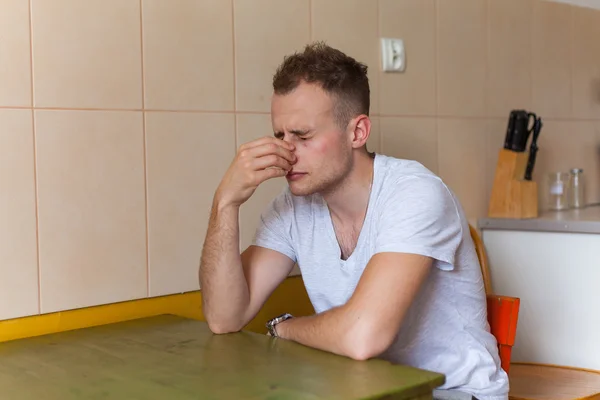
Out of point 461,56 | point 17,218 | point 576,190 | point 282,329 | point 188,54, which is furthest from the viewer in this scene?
point 576,190

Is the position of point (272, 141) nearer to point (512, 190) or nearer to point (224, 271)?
point (224, 271)

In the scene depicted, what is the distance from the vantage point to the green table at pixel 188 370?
1.16m

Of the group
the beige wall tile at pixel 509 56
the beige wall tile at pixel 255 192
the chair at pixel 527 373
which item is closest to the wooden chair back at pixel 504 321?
the chair at pixel 527 373

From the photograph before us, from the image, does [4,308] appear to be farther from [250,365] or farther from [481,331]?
[481,331]

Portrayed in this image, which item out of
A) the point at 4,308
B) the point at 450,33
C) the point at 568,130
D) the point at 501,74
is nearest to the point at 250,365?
the point at 4,308

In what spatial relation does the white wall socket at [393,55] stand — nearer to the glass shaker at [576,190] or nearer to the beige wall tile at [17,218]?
the glass shaker at [576,190]

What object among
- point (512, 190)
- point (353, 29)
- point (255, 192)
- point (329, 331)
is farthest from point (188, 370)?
point (512, 190)

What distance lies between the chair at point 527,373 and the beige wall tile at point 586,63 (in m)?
1.05

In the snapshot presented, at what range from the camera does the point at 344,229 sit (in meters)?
1.70

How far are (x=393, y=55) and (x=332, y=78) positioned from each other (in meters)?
0.75

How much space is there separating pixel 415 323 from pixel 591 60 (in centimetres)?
187

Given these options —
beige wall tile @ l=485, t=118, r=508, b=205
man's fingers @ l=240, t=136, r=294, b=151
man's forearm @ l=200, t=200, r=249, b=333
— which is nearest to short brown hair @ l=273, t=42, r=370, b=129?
man's fingers @ l=240, t=136, r=294, b=151

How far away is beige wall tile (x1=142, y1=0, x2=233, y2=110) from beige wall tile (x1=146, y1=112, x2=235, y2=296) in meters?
0.04

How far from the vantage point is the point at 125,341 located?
155 cm
